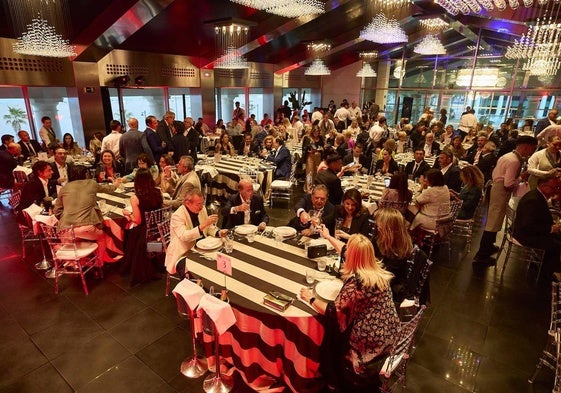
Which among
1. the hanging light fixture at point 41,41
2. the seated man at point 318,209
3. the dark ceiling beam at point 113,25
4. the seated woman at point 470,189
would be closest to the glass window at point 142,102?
the dark ceiling beam at point 113,25

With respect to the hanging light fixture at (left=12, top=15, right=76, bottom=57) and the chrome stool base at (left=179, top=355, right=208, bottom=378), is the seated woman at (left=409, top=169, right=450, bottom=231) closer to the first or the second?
the chrome stool base at (left=179, top=355, right=208, bottom=378)

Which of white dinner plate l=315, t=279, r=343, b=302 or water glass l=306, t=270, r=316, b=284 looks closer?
white dinner plate l=315, t=279, r=343, b=302

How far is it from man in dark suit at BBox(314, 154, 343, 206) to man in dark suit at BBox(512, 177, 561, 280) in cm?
233

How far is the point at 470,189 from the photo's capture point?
5004 millimetres

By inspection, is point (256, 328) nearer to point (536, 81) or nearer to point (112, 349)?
point (112, 349)

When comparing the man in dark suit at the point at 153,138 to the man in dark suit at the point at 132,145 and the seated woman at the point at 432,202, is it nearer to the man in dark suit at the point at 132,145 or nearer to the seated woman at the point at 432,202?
the man in dark suit at the point at 132,145

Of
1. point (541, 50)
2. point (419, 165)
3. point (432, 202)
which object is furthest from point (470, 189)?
point (541, 50)

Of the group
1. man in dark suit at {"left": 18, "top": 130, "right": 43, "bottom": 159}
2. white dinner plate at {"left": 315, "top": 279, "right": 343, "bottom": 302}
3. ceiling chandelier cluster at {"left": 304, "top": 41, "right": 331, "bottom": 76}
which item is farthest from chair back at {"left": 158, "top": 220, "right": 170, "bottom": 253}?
ceiling chandelier cluster at {"left": 304, "top": 41, "right": 331, "bottom": 76}

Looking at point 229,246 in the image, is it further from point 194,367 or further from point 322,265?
point 194,367

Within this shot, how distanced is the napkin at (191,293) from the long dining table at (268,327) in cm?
17

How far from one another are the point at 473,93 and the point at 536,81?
86.0 inches

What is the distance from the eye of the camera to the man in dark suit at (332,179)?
5086 mm

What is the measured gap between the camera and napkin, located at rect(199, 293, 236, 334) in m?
2.38

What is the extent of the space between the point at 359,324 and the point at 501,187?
376 centimetres
